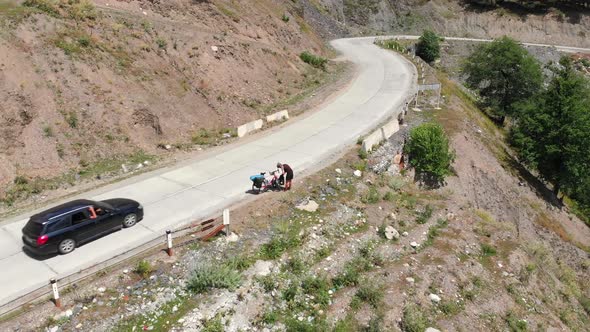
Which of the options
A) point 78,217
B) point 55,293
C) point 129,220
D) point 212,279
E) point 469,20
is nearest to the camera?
point 55,293

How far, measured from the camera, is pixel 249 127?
84.7 feet

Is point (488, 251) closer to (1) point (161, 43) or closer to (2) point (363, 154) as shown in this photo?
(2) point (363, 154)

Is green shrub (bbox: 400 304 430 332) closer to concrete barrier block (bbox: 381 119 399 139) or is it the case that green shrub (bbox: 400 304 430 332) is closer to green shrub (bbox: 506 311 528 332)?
green shrub (bbox: 506 311 528 332)

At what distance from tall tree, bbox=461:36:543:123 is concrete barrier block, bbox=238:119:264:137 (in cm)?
2564

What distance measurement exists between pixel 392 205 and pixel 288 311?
8.31m

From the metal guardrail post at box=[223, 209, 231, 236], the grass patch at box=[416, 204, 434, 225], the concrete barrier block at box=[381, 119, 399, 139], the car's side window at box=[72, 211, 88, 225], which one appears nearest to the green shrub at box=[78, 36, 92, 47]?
the car's side window at box=[72, 211, 88, 225]

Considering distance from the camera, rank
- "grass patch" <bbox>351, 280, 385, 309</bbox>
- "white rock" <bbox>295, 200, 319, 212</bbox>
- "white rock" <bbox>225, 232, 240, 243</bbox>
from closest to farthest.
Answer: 1. "grass patch" <bbox>351, 280, 385, 309</bbox>
2. "white rock" <bbox>225, 232, 240, 243</bbox>
3. "white rock" <bbox>295, 200, 319, 212</bbox>

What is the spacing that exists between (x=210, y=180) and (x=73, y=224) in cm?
645

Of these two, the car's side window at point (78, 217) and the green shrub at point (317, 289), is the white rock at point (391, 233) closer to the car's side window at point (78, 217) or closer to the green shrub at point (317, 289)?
the green shrub at point (317, 289)

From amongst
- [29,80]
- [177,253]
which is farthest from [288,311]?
[29,80]

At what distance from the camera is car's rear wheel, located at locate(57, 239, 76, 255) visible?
13.7m

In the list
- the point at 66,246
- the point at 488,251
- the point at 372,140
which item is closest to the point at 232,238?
the point at 66,246

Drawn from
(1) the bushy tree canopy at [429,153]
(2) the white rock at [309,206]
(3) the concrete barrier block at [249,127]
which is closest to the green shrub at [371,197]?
(2) the white rock at [309,206]

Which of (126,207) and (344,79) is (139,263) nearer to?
(126,207)
